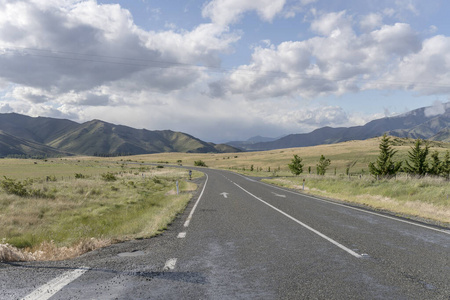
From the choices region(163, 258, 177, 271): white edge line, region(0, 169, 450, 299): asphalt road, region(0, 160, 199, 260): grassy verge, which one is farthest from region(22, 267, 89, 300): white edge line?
→ region(0, 160, 199, 260): grassy verge

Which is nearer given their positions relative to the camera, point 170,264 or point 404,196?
point 170,264

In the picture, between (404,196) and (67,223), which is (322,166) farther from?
(67,223)

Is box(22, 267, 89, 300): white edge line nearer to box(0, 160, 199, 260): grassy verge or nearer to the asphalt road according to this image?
the asphalt road

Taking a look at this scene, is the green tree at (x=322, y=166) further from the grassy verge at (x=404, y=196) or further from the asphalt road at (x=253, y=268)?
the asphalt road at (x=253, y=268)

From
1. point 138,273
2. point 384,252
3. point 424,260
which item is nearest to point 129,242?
point 138,273

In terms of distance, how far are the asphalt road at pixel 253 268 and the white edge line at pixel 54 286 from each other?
0.01m

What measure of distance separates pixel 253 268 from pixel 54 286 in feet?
10.6

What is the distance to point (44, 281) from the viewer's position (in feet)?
14.5

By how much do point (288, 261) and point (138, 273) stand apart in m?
2.87

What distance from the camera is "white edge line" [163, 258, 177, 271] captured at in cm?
515

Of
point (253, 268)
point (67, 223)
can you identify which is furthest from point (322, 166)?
point (253, 268)

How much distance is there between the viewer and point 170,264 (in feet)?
17.7

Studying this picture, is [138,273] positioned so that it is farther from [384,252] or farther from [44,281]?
[384,252]

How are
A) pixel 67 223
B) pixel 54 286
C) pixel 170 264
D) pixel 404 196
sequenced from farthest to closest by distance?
pixel 404 196
pixel 67 223
pixel 170 264
pixel 54 286
